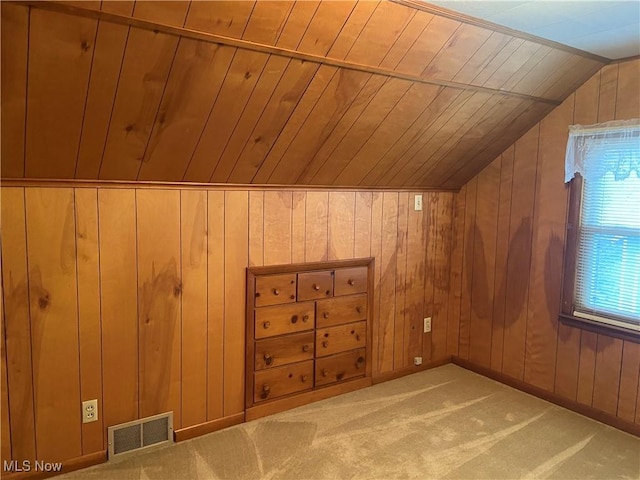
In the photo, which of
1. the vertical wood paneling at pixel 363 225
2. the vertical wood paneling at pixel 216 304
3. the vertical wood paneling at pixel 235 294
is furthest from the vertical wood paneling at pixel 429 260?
the vertical wood paneling at pixel 216 304

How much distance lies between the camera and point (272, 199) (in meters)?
2.91

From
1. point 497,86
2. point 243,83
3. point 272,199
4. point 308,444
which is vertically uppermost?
point 497,86

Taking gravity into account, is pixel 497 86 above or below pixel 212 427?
above

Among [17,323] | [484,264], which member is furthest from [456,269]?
[17,323]

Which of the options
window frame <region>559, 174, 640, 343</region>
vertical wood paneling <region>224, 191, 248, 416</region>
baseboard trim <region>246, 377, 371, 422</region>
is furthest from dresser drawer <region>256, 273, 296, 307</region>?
window frame <region>559, 174, 640, 343</region>

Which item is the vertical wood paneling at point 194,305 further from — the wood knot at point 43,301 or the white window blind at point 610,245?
the white window blind at point 610,245

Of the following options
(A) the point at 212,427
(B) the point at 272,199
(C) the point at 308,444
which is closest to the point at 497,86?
(B) the point at 272,199

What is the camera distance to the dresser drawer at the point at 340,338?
320cm

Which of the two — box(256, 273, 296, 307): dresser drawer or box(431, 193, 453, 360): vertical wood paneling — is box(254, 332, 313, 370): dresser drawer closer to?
box(256, 273, 296, 307): dresser drawer

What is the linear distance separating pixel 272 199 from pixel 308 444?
1393mm

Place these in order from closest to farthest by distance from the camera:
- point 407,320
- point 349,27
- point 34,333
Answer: point 349,27, point 34,333, point 407,320

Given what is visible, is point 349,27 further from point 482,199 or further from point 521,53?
point 482,199

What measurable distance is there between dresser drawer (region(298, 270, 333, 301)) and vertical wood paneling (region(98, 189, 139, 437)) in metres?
1.00

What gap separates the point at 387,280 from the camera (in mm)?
3535
